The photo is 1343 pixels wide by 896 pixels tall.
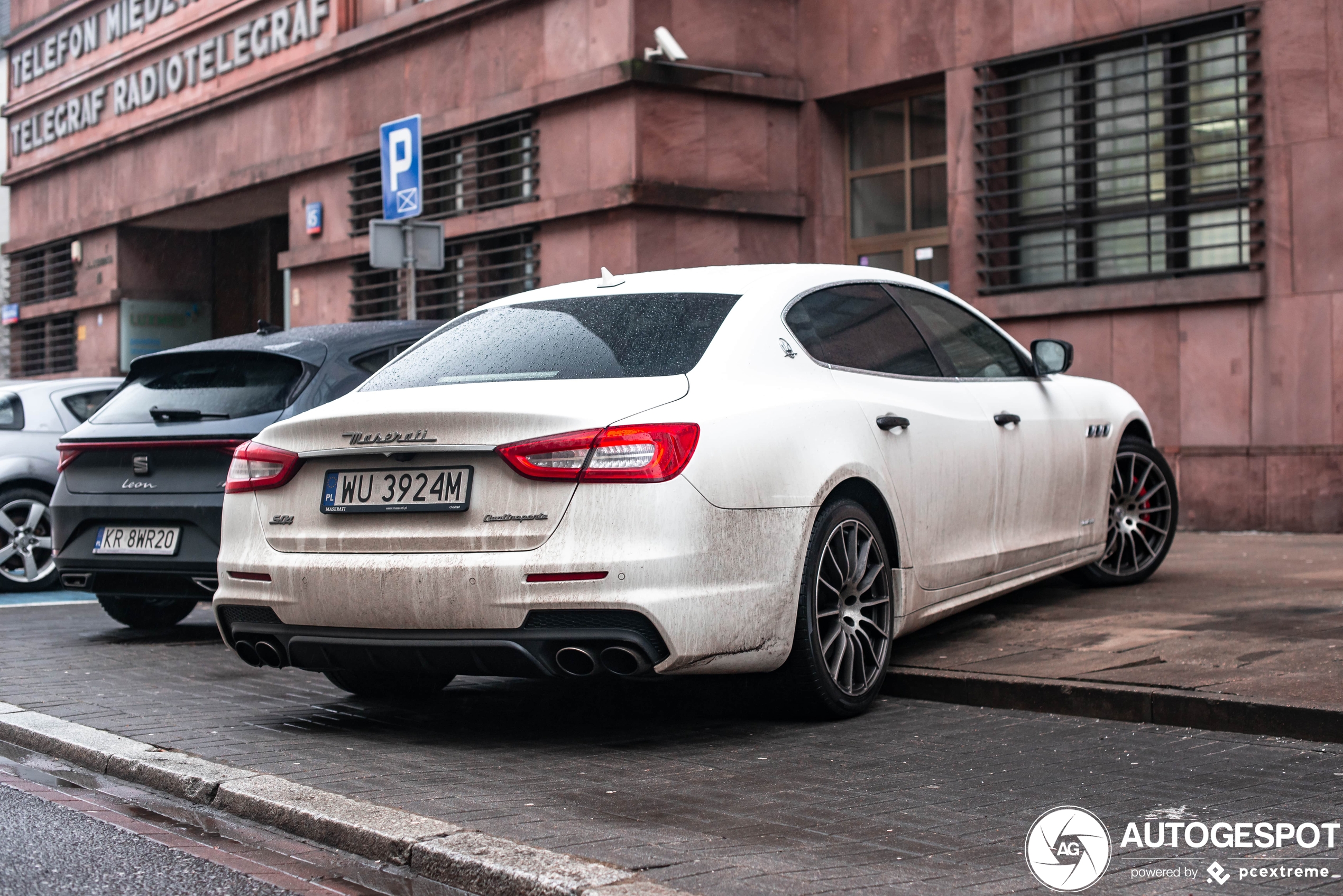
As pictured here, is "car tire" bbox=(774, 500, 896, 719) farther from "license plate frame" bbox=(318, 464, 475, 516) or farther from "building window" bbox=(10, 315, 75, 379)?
"building window" bbox=(10, 315, 75, 379)

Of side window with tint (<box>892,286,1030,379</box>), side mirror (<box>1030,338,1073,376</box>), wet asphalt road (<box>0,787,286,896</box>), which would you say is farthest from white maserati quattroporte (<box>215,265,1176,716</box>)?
wet asphalt road (<box>0,787,286,896</box>)

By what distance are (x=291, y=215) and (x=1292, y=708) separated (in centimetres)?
1715

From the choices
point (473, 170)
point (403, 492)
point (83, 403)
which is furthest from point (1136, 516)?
point (473, 170)

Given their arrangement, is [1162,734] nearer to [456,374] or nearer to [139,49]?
[456,374]

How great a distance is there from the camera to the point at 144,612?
899 cm

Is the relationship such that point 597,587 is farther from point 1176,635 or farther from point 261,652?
point 1176,635

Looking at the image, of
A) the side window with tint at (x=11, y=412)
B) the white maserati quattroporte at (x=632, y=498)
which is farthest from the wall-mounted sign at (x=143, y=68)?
the white maserati quattroporte at (x=632, y=498)

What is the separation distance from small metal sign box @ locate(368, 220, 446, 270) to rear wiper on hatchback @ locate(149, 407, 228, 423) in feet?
13.7

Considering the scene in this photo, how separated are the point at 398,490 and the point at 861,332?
2.02 metres

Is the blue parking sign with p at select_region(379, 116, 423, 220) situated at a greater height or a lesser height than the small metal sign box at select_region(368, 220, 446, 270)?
greater

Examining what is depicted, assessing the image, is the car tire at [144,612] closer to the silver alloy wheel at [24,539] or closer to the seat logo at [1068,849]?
the silver alloy wheel at [24,539]

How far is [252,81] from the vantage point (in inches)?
823

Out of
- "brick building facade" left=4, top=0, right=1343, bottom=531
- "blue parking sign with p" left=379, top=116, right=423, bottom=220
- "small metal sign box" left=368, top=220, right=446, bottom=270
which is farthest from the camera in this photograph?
"blue parking sign with p" left=379, top=116, right=423, bottom=220

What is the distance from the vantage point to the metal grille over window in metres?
12.3
